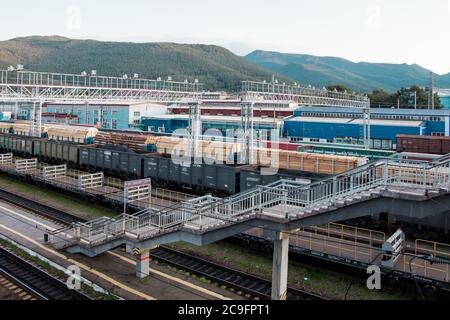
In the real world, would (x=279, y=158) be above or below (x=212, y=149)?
below

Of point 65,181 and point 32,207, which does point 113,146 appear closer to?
point 65,181

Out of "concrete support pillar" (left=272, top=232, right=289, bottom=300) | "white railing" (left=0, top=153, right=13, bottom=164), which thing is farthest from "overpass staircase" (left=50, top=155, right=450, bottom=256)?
"white railing" (left=0, top=153, right=13, bottom=164)

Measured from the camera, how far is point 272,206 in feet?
40.3

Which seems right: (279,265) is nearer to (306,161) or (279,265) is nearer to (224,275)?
(224,275)

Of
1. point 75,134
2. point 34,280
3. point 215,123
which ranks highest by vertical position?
point 215,123

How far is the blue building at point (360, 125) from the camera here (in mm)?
44125

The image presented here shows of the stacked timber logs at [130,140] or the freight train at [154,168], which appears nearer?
the freight train at [154,168]

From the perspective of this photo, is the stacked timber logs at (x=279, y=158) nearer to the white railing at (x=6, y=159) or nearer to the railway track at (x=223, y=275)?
the railway track at (x=223, y=275)

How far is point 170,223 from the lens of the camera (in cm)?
1319

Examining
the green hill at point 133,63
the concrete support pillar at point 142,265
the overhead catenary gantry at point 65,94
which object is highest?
the green hill at point 133,63

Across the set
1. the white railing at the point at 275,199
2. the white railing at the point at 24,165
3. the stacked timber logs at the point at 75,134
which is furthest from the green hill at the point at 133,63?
the white railing at the point at 275,199

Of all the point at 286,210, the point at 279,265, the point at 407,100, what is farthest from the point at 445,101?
the point at 279,265

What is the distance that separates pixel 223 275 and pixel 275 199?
13.4ft

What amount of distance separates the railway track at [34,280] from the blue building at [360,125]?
37711mm
